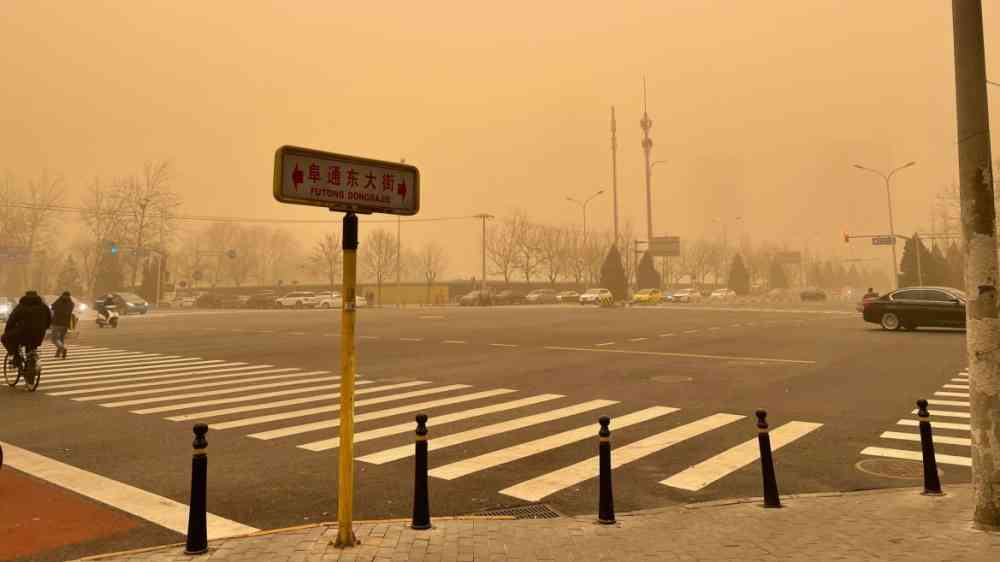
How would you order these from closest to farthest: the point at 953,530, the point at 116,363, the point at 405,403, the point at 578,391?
the point at 953,530, the point at 405,403, the point at 578,391, the point at 116,363

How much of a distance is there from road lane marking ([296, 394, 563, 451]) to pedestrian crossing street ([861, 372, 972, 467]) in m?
5.01

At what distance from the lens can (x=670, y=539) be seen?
14.8 ft

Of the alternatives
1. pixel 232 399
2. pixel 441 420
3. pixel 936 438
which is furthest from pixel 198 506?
pixel 936 438

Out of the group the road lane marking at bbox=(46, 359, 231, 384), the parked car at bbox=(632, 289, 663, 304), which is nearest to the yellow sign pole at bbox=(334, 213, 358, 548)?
the road lane marking at bbox=(46, 359, 231, 384)

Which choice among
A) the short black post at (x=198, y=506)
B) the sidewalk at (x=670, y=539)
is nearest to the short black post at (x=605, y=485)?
the sidewalk at (x=670, y=539)

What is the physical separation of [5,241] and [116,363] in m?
61.3

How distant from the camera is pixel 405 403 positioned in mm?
10328

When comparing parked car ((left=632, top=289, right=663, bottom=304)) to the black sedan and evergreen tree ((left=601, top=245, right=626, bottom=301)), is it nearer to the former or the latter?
evergreen tree ((left=601, top=245, right=626, bottom=301))

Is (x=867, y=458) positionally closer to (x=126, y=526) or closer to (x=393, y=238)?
(x=126, y=526)

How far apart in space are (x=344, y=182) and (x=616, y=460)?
4.51 meters

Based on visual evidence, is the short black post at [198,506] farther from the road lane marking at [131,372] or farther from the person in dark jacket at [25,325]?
the road lane marking at [131,372]

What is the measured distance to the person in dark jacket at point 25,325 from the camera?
11.6m

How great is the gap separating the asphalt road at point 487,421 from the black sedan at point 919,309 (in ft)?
17.6

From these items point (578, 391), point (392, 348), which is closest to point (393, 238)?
point (392, 348)
